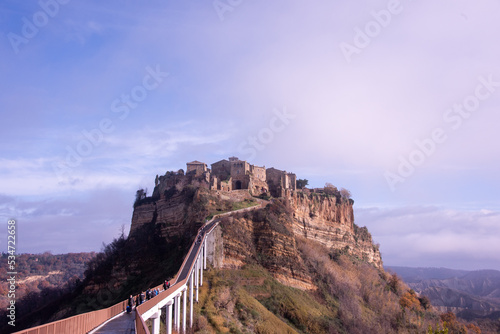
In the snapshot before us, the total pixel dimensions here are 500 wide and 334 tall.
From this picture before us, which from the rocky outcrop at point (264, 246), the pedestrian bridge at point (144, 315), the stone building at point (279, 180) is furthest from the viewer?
the stone building at point (279, 180)

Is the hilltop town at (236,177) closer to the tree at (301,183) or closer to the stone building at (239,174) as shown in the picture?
the stone building at (239,174)

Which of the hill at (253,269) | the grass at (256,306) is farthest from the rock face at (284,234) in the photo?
the grass at (256,306)

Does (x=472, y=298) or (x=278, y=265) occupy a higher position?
(x=278, y=265)

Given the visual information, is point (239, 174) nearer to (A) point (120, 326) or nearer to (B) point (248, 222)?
(B) point (248, 222)

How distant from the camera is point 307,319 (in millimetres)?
38812

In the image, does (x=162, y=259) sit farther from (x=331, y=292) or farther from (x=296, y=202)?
(x=296, y=202)

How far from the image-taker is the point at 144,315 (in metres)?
17.5

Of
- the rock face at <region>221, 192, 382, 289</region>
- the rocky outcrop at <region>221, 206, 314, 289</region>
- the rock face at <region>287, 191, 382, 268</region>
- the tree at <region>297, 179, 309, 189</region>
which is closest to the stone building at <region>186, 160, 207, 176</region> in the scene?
the rock face at <region>221, 192, 382, 289</region>

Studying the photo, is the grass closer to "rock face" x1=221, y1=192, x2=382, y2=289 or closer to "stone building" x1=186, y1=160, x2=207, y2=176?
"rock face" x1=221, y1=192, x2=382, y2=289

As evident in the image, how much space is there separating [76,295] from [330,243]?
1508 inches

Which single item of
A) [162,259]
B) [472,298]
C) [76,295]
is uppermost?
[162,259]

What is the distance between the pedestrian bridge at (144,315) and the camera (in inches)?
470

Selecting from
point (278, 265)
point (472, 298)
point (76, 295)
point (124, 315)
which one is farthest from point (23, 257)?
point (472, 298)

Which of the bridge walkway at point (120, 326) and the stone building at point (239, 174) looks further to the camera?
the stone building at point (239, 174)
